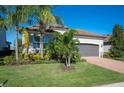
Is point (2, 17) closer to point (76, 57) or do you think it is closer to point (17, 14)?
point (17, 14)

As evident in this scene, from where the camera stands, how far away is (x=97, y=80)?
384 inches

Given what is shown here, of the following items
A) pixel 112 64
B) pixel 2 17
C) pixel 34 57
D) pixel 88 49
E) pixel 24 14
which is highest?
pixel 24 14

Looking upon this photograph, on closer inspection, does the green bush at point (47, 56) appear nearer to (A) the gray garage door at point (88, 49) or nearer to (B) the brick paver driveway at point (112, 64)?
(B) the brick paver driveway at point (112, 64)

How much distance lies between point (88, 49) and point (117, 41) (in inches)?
180

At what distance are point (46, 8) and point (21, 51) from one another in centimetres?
530

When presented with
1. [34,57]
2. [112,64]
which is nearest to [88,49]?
[112,64]

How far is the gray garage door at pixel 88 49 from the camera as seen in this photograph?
2227cm

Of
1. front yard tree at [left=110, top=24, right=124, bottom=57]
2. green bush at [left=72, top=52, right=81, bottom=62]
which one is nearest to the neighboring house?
front yard tree at [left=110, top=24, right=124, bottom=57]

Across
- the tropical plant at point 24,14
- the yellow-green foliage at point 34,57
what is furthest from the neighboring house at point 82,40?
the tropical plant at point 24,14

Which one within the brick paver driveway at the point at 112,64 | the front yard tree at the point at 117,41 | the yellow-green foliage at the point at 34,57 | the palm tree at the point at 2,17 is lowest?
the brick paver driveway at the point at 112,64

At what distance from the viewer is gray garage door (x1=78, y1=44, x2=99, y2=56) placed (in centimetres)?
2227


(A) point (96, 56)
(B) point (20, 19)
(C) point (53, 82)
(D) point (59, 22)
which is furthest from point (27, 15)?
(A) point (96, 56)

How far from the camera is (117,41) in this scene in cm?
2452

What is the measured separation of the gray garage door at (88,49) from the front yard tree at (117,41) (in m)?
2.59
